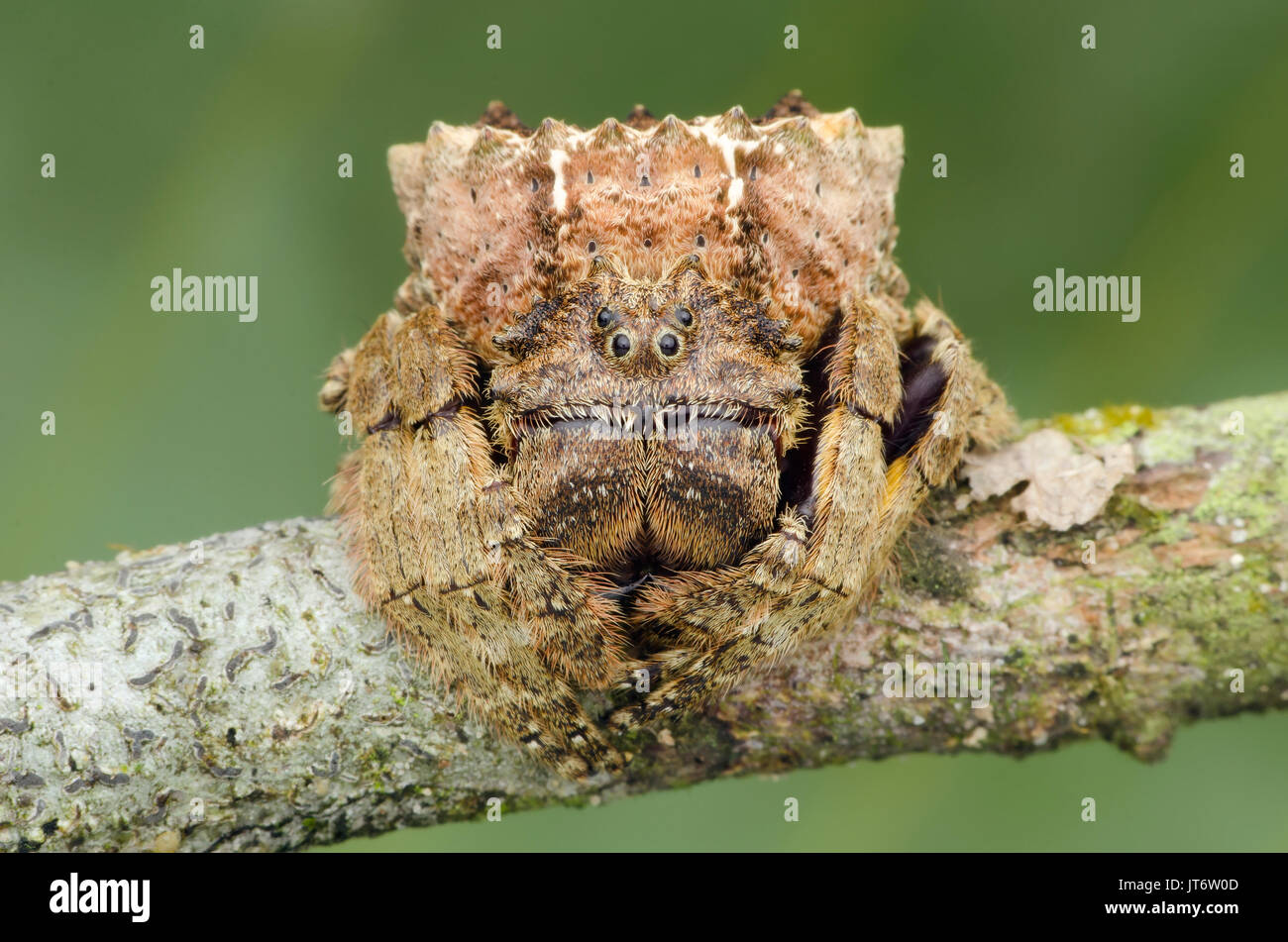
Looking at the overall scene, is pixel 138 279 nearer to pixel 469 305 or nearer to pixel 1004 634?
pixel 469 305

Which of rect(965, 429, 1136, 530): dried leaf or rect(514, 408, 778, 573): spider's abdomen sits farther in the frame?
rect(965, 429, 1136, 530): dried leaf

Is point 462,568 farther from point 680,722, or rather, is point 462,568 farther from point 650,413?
point 680,722

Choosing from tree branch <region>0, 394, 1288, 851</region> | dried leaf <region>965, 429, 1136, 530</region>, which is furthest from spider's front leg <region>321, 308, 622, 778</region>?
dried leaf <region>965, 429, 1136, 530</region>

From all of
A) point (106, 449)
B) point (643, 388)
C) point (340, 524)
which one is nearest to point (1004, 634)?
point (643, 388)

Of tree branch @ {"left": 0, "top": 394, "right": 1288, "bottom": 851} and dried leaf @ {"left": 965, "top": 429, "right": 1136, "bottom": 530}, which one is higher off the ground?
dried leaf @ {"left": 965, "top": 429, "right": 1136, "bottom": 530}

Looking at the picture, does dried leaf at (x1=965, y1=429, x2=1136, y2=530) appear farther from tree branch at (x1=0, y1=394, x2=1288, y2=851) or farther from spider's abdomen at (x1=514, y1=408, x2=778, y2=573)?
spider's abdomen at (x1=514, y1=408, x2=778, y2=573)

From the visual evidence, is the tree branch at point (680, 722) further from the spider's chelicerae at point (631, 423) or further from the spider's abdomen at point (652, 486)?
the spider's abdomen at point (652, 486)

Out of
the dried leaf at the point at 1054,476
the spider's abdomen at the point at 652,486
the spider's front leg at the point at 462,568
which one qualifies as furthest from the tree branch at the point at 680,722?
the spider's abdomen at the point at 652,486
